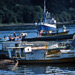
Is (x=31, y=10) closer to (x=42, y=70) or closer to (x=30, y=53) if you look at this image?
(x=30, y=53)

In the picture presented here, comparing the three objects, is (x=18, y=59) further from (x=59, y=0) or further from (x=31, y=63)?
(x=59, y=0)

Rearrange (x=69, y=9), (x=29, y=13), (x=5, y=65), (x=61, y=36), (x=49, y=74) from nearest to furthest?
1. (x=49, y=74)
2. (x=5, y=65)
3. (x=61, y=36)
4. (x=29, y=13)
5. (x=69, y=9)

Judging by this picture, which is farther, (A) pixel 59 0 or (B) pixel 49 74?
(A) pixel 59 0

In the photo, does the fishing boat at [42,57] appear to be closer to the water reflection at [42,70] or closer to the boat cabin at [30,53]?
the boat cabin at [30,53]

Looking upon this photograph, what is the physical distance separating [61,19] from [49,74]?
3523 inches

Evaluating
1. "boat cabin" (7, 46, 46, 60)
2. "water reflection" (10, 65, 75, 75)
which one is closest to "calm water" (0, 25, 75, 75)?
"water reflection" (10, 65, 75, 75)

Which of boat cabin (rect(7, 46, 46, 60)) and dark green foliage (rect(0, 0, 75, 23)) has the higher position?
dark green foliage (rect(0, 0, 75, 23))

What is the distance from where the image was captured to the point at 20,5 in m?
119

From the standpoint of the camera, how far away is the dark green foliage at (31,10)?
10962 centimetres

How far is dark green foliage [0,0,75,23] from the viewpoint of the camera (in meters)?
110

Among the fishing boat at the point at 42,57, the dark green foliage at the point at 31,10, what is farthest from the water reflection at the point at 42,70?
the dark green foliage at the point at 31,10

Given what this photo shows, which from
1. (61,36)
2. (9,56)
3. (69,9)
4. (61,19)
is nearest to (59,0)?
(69,9)

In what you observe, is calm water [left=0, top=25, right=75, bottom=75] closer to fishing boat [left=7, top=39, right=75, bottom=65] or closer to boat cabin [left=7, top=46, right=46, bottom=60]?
fishing boat [left=7, top=39, right=75, bottom=65]

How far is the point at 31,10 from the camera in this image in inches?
4488
